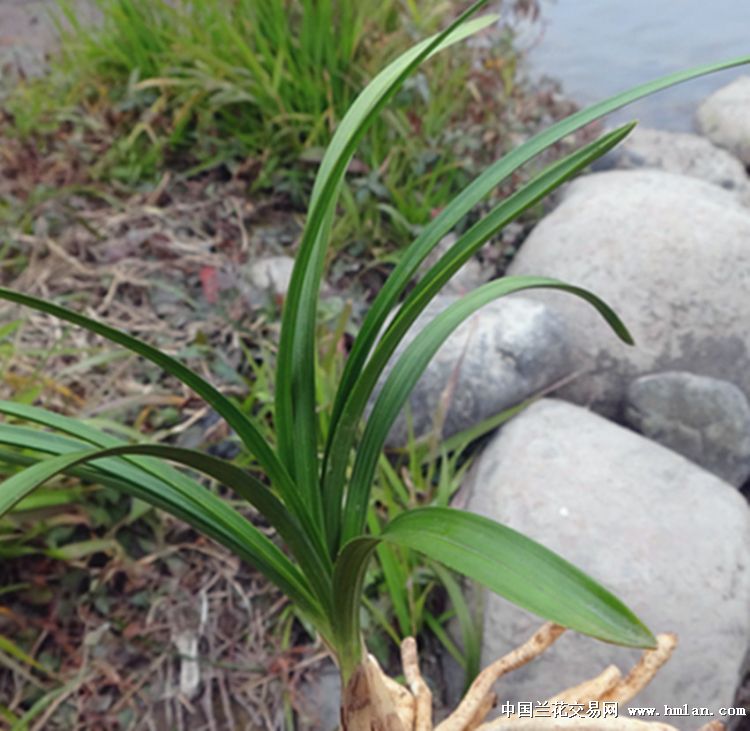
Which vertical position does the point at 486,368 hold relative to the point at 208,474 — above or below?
below

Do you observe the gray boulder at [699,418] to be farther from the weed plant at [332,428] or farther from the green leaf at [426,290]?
the green leaf at [426,290]

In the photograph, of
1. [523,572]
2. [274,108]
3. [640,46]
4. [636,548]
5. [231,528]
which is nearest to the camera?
[523,572]

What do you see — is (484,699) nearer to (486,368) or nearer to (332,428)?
(332,428)

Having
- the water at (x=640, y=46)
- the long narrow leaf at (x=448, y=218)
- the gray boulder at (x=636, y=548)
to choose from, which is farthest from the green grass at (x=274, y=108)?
the water at (x=640, y=46)

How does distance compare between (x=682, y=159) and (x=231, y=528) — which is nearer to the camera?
(x=231, y=528)

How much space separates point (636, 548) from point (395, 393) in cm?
75

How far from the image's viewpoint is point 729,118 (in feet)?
11.5

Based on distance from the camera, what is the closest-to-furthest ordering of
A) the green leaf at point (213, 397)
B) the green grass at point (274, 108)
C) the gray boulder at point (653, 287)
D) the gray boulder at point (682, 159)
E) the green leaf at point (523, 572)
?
the green leaf at point (523, 572) < the green leaf at point (213, 397) < the gray boulder at point (653, 287) < the green grass at point (274, 108) < the gray boulder at point (682, 159)

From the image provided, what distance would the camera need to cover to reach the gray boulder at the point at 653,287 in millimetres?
1896

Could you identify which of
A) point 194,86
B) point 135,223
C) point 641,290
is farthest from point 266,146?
point 641,290

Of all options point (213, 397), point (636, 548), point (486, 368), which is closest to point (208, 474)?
point (213, 397)

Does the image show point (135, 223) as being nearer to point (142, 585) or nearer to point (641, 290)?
point (142, 585)

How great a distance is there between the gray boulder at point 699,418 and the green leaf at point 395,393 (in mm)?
1027

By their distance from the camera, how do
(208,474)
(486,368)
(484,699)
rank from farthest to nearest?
1. (486,368)
2. (484,699)
3. (208,474)
